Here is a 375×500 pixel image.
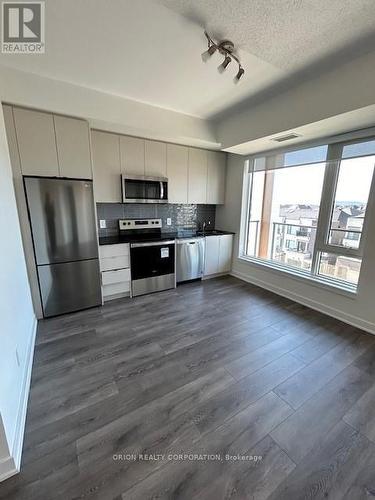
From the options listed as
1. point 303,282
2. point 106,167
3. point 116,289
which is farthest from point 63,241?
point 303,282

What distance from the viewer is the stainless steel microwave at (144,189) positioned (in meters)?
3.28

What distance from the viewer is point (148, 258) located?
3406 millimetres

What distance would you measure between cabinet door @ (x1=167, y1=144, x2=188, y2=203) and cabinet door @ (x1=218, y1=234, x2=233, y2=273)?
3.67 ft

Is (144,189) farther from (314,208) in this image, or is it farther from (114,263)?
(314,208)

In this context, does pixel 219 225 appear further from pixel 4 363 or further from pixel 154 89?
pixel 4 363

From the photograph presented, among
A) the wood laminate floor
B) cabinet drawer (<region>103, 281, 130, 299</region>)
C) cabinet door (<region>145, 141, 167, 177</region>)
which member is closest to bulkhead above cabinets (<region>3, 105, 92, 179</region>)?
cabinet door (<region>145, 141, 167, 177</region>)

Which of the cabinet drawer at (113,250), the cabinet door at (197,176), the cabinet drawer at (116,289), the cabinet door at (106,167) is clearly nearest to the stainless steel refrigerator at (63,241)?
the cabinet drawer at (113,250)

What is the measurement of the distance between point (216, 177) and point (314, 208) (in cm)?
184

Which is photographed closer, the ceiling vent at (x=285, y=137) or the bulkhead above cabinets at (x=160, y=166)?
the ceiling vent at (x=285, y=137)

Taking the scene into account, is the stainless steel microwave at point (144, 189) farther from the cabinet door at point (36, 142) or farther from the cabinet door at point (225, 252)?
A: the cabinet door at point (225, 252)

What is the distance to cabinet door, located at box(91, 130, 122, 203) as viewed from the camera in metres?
3.05

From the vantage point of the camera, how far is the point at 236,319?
2783 mm

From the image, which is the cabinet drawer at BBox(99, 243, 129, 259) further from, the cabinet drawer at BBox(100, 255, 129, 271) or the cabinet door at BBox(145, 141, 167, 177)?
the cabinet door at BBox(145, 141, 167, 177)

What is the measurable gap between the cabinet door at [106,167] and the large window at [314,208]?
2.31 metres
